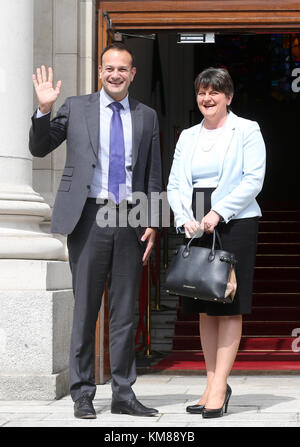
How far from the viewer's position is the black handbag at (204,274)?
5.32 m

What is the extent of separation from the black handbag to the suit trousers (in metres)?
0.38

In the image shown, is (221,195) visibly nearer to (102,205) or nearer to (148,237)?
(148,237)

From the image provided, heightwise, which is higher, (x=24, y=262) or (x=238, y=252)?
(x=238, y=252)

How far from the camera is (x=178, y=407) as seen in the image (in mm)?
6078

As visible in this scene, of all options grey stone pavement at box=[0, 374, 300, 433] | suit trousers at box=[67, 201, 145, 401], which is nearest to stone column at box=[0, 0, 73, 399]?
grey stone pavement at box=[0, 374, 300, 433]

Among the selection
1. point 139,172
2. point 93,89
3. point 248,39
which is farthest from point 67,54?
point 248,39

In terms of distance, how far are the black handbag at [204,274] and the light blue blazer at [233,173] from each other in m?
0.20

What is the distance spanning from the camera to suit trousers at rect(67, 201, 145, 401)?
18.7 ft

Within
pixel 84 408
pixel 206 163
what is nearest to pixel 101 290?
pixel 84 408

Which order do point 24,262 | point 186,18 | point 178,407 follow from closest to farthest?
point 178,407, point 24,262, point 186,18

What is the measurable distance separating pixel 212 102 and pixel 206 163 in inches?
14.1

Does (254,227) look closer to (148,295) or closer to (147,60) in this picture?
(148,295)

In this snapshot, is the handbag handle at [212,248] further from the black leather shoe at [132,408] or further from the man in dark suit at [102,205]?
the black leather shoe at [132,408]

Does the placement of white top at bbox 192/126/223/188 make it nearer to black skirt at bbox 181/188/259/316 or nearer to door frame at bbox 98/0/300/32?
black skirt at bbox 181/188/259/316
